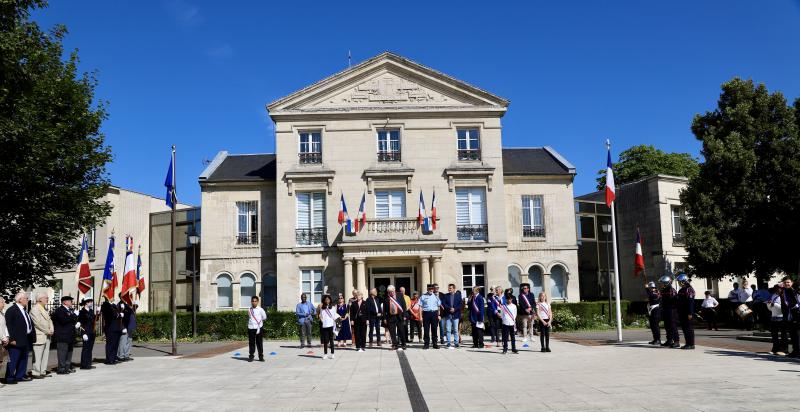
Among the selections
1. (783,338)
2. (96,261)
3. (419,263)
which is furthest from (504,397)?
(96,261)

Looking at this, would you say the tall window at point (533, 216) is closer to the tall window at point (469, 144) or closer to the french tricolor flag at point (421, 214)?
the tall window at point (469, 144)

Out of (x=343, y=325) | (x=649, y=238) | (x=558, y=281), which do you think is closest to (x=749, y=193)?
(x=649, y=238)

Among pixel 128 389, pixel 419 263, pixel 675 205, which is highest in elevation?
pixel 675 205

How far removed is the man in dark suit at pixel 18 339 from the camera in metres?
14.0

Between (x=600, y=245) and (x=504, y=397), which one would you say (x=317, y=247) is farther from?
(x=504, y=397)

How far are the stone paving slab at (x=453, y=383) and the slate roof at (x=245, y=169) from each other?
17.0m

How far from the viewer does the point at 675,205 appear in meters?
37.5

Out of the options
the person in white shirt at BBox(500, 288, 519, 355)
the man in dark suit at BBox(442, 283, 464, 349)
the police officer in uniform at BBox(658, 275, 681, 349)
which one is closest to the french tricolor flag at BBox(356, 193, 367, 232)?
the man in dark suit at BBox(442, 283, 464, 349)

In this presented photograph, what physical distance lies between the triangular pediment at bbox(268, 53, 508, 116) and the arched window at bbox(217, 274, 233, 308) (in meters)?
8.78

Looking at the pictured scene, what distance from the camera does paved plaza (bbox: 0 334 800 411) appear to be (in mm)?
9758

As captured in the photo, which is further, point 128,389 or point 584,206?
point 584,206

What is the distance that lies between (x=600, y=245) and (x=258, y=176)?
Answer: 1945 cm

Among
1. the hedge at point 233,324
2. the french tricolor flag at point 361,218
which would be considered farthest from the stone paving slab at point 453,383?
the french tricolor flag at point 361,218

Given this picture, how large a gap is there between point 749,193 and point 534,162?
35.1ft
